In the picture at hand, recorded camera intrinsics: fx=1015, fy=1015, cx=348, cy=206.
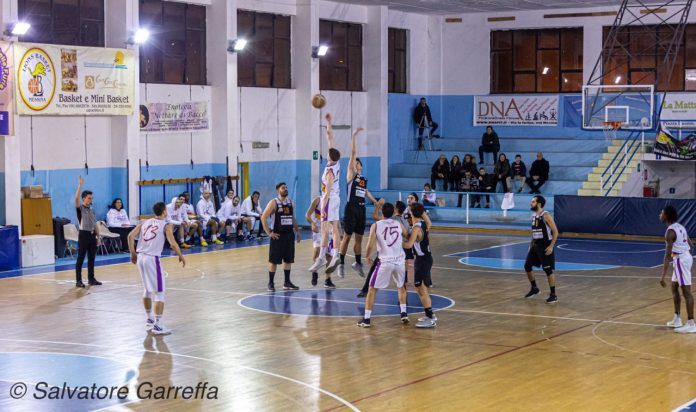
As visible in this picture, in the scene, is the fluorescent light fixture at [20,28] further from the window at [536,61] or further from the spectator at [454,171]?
the window at [536,61]

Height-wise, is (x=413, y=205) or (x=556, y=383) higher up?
(x=413, y=205)

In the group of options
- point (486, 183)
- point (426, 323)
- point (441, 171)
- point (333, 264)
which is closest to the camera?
point (426, 323)

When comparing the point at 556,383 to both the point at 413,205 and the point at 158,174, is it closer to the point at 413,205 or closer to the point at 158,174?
the point at 413,205

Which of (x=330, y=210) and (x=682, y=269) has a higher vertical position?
(x=330, y=210)

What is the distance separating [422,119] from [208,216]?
11.9 meters

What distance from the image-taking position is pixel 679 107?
112 ft

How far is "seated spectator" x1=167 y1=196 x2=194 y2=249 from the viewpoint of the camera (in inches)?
1045

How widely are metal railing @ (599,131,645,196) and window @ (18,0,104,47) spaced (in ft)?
51.2

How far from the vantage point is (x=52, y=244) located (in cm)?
A: 2347

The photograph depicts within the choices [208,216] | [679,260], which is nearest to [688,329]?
[679,260]

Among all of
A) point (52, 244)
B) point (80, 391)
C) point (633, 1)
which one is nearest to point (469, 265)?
point (52, 244)

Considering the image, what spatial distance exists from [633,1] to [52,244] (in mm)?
20868

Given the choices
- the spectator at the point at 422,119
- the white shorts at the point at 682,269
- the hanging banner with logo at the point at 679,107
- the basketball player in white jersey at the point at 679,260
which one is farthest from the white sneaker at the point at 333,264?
the hanging banner with logo at the point at 679,107

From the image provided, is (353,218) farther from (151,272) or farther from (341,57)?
(341,57)
